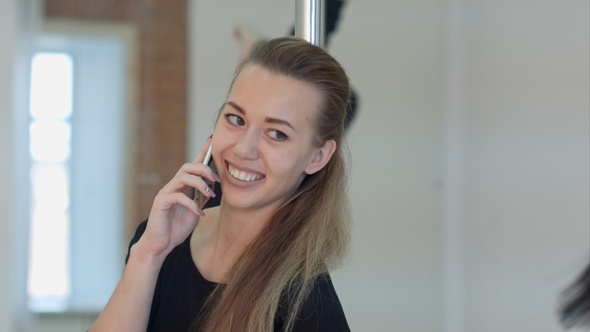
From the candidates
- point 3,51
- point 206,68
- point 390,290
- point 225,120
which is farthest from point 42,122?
point 225,120

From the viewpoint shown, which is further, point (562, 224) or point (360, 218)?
point (360, 218)

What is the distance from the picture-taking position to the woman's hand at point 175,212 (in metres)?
1.33

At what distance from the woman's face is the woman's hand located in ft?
0.12

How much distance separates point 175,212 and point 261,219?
141 millimetres

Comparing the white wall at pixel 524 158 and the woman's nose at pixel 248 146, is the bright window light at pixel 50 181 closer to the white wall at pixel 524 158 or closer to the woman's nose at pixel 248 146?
the white wall at pixel 524 158

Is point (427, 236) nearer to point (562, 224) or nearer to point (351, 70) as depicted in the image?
point (351, 70)

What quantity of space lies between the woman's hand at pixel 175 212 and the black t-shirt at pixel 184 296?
79 mm

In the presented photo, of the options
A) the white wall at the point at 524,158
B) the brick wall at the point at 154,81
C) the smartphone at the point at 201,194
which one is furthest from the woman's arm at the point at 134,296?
the brick wall at the point at 154,81

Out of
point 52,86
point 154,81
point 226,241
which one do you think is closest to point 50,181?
point 52,86

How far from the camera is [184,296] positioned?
1.41m

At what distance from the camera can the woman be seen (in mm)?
1309

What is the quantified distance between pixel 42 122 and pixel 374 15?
1527 millimetres

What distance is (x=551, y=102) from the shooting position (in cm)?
301

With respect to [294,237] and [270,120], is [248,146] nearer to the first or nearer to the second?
[270,120]
